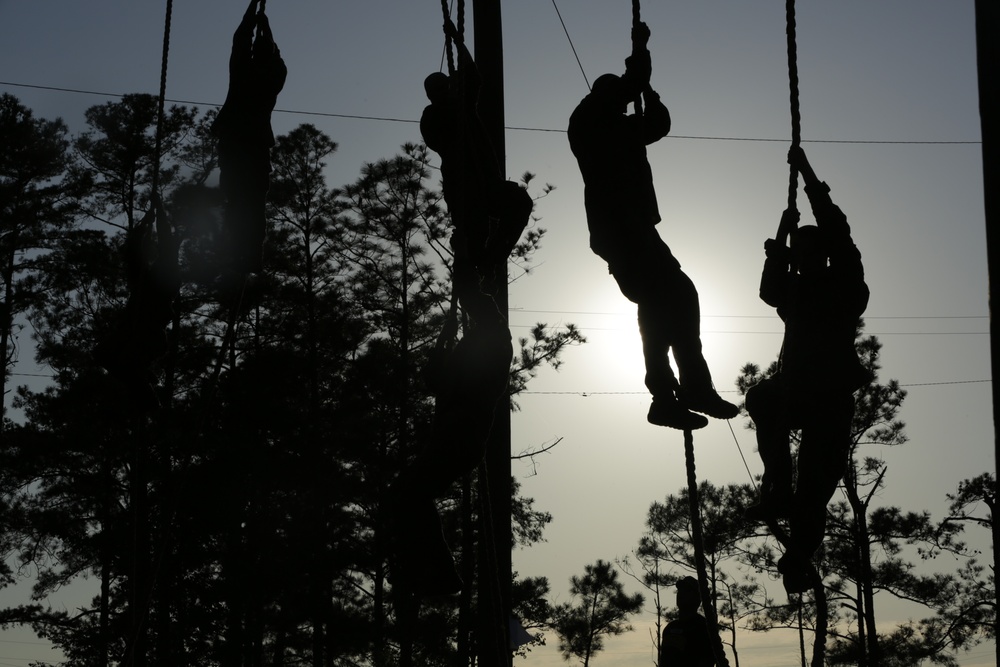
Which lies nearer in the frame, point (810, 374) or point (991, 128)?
point (991, 128)

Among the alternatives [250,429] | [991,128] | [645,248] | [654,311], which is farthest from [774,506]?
[250,429]

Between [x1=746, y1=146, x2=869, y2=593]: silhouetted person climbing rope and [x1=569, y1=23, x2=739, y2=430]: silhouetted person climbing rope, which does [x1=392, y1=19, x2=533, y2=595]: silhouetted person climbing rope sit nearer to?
[x1=569, y1=23, x2=739, y2=430]: silhouetted person climbing rope

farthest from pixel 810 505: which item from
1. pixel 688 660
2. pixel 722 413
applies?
pixel 688 660

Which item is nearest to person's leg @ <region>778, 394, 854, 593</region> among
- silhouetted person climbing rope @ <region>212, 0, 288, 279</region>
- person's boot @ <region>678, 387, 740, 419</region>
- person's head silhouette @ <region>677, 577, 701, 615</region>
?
person's boot @ <region>678, 387, 740, 419</region>

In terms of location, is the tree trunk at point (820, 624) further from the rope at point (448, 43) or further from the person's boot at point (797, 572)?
the rope at point (448, 43)

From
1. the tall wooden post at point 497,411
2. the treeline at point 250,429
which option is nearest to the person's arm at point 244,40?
the tall wooden post at point 497,411

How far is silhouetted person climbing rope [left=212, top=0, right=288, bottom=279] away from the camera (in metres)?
5.85

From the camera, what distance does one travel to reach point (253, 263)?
5914 millimetres

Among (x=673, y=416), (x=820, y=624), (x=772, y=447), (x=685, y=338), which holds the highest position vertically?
(x=685, y=338)

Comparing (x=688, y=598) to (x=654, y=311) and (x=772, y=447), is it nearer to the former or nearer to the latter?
(x=772, y=447)

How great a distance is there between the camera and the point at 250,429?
20203 millimetres

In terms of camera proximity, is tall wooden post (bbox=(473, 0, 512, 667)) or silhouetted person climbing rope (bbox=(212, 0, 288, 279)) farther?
tall wooden post (bbox=(473, 0, 512, 667))

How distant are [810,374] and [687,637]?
1.88 meters

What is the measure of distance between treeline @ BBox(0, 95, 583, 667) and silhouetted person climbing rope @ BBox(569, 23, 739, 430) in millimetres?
14048
